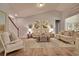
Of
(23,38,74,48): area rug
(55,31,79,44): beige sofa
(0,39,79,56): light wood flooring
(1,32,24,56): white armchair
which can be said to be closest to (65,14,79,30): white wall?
(55,31,79,44): beige sofa

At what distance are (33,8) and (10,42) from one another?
117 centimetres

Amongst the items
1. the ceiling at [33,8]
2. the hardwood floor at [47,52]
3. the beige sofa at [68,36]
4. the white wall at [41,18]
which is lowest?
the hardwood floor at [47,52]

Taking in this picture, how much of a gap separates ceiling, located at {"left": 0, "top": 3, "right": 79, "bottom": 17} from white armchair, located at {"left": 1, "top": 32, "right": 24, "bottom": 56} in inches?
25.7

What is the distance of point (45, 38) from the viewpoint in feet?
13.0

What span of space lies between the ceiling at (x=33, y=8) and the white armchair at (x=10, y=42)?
654mm

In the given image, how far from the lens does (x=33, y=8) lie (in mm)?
3879

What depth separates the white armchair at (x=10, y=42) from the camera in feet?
12.4

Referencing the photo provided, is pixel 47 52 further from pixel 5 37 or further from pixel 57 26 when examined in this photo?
pixel 5 37

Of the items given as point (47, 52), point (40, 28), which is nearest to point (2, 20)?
point (40, 28)

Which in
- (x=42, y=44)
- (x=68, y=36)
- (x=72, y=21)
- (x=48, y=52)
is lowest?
(x=48, y=52)

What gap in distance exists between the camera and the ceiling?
3.81m

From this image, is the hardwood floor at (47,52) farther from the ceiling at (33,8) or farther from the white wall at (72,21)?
the ceiling at (33,8)

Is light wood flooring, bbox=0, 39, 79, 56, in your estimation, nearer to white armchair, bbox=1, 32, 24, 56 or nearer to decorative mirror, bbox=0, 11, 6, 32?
white armchair, bbox=1, 32, 24, 56


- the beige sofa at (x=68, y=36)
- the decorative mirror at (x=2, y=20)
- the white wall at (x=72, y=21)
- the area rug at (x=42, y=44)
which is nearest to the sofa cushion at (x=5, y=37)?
the decorative mirror at (x=2, y=20)
